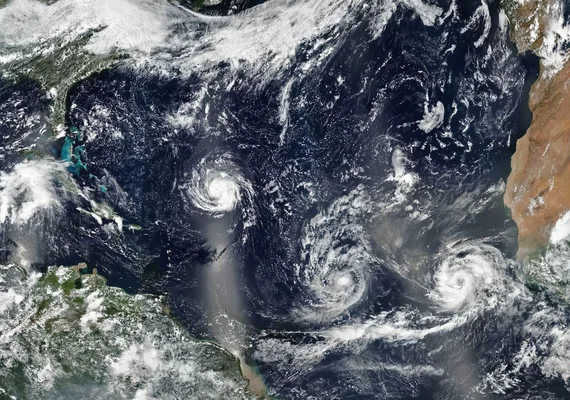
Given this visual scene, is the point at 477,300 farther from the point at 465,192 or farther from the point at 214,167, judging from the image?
the point at 214,167

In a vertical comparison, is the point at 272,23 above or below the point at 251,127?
above

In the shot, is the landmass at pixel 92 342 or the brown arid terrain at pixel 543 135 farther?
the landmass at pixel 92 342

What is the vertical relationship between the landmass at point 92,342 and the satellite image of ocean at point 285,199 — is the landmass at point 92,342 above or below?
below

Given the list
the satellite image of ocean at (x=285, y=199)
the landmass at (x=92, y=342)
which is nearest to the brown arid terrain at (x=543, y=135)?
the satellite image of ocean at (x=285, y=199)

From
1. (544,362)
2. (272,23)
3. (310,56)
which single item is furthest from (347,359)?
(272,23)

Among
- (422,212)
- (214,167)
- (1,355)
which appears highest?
(214,167)

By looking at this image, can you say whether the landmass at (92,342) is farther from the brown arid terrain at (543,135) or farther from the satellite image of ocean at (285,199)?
the brown arid terrain at (543,135)

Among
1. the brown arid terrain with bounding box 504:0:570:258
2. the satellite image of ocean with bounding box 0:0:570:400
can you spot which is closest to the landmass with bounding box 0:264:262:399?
the satellite image of ocean with bounding box 0:0:570:400

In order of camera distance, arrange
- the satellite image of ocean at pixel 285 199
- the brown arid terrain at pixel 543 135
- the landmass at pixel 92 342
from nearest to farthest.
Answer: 1. the brown arid terrain at pixel 543 135
2. the satellite image of ocean at pixel 285 199
3. the landmass at pixel 92 342
